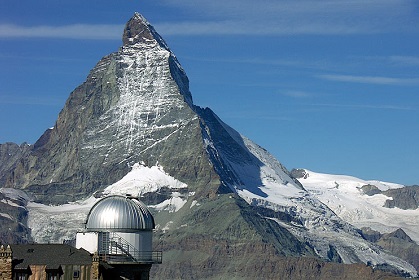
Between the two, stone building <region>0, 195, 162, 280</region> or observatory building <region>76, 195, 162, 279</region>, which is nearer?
stone building <region>0, 195, 162, 280</region>

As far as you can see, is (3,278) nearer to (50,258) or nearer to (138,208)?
(50,258)

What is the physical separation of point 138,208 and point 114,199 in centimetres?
153

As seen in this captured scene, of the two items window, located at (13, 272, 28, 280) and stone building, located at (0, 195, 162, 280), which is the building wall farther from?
stone building, located at (0, 195, 162, 280)

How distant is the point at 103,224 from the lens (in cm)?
6788

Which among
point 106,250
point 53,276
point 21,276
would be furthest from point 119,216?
point 21,276

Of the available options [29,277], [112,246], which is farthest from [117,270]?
[29,277]

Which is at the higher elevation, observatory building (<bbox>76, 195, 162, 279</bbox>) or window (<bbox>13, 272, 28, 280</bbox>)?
observatory building (<bbox>76, 195, 162, 279</bbox>)

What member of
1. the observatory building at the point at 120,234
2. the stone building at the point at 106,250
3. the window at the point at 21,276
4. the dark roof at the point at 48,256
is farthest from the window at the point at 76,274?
the observatory building at the point at 120,234

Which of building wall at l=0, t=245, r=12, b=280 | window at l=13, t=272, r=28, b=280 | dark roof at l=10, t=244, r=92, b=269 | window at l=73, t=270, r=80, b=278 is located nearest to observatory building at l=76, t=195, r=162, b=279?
dark roof at l=10, t=244, r=92, b=269

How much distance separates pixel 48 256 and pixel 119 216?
5.17m

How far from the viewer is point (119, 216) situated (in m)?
67.7

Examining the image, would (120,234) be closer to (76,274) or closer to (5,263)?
(76,274)

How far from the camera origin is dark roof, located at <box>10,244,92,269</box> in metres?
63.8

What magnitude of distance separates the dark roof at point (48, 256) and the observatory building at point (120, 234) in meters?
1.72
